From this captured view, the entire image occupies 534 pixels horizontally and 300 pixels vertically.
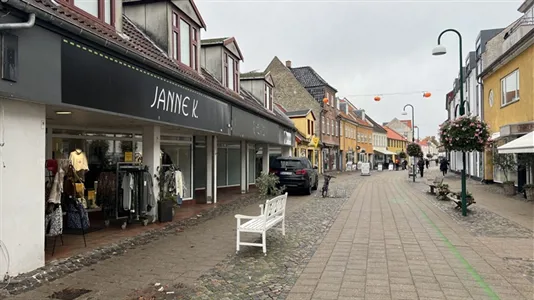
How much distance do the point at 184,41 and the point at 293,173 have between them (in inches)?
305

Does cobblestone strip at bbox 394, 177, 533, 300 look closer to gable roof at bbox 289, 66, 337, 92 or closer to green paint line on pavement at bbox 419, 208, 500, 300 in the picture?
green paint line on pavement at bbox 419, 208, 500, 300

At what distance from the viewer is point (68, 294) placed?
4.65 metres

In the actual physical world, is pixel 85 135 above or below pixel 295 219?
above

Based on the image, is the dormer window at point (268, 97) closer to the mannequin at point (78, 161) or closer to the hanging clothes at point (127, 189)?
the hanging clothes at point (127, 189)

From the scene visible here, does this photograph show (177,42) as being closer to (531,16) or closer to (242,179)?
(242,179)

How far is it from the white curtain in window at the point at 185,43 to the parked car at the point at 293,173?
693cm

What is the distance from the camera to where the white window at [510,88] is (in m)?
17.2

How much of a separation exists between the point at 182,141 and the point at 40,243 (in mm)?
8032

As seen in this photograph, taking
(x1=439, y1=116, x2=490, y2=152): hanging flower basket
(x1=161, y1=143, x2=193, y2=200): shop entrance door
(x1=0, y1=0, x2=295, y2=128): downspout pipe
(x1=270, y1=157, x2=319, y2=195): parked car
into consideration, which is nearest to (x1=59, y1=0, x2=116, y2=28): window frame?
(x1=0, y1=0, x2=295, y2=128): downspout pipe

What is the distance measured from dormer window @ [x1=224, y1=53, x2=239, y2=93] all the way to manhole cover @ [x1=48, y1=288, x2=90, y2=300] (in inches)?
442

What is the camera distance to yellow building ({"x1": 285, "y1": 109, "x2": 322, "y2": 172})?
3068 cm

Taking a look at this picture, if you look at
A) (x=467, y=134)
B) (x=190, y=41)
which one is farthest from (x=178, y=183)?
(x=467, y=134)

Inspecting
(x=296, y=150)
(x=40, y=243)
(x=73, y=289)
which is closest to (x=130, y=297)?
(x=73, y=289)

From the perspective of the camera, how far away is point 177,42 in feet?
37.4
